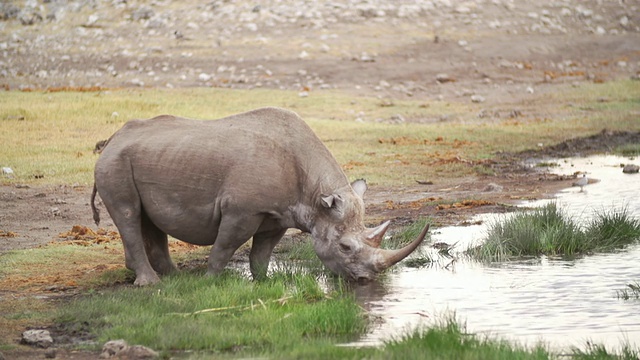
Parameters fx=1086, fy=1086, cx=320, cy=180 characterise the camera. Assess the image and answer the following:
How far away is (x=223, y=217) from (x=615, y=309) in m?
3.46

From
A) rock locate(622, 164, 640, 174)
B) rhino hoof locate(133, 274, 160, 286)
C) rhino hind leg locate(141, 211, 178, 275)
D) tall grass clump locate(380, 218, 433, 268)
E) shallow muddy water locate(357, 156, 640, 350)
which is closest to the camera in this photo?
shallow muddy water locate(357, 156, 640, 350)

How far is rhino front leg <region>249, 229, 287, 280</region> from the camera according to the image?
10.2 meters

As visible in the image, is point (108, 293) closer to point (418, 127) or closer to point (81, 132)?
point (81, 132)

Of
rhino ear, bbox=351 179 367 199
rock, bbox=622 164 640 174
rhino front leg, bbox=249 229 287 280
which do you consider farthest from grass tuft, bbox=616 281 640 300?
rock, bbox=622 164 640 174

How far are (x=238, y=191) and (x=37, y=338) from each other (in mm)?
2402

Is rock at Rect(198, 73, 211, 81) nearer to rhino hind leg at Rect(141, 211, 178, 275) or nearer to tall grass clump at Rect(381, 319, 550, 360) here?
rhino hind leg at Rect(141, 211, 178, 275)

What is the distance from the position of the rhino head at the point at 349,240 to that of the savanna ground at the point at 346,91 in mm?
2290

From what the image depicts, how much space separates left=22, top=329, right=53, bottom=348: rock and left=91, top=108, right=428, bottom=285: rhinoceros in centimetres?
201

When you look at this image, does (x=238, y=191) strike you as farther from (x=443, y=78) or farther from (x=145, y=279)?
(x=443, y=78)

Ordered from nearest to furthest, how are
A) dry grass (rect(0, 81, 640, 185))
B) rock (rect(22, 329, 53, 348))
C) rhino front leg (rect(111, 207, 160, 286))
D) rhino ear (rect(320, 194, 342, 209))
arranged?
rock (rect(22, 329, 53, 348)) → rhino ear (rect(320, 194, 342, 209)) → rhino front leg (rect(111, 207, 160, 286)) → dry grass (rect(0, 81, 640, 185))

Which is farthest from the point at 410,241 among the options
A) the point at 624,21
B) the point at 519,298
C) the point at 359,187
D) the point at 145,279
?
the point at 624,21

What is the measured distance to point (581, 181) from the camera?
1602 centimetres

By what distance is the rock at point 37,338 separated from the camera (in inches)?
306

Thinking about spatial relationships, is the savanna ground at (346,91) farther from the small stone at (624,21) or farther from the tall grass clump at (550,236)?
the tall grass clump at (550,236)
